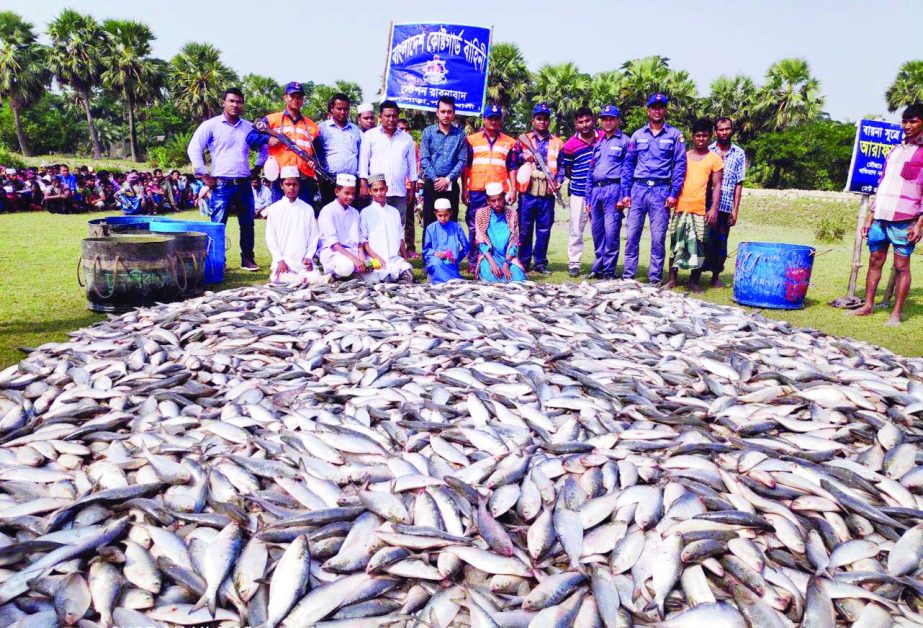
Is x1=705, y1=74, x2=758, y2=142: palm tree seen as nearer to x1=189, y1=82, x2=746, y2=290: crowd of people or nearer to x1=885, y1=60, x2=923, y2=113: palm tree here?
x1=885, y1=60, x2=923, y2=113: palm tree

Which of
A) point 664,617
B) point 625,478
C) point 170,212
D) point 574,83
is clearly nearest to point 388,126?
point 625,478

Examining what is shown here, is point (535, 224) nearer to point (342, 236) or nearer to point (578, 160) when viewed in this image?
point (578, 160)

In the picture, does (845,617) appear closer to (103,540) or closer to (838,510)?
(838,510)

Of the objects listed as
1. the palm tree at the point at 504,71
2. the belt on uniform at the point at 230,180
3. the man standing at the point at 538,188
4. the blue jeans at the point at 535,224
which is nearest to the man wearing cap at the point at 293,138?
the belt on uniform at the point at 230,180

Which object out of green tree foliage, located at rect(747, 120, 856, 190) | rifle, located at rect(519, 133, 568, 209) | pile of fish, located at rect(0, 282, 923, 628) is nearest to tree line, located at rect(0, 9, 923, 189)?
green tree foliage, located at rect(747, 120, 856, 190)

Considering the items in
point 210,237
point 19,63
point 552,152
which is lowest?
point 210,237

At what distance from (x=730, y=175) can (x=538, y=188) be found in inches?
102

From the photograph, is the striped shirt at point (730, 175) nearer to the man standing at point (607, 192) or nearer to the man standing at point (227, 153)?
the man standing at point (607, 192)

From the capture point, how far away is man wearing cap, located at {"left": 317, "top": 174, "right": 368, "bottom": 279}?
716 cm

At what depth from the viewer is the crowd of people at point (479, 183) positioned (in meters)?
7.74

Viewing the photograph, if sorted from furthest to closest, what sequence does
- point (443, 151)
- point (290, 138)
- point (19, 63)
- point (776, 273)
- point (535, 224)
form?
1. point (19, 63)
2. point (535, 224)
3. point (443, 151)
4. point (290, 138)
5. point (776, 273)

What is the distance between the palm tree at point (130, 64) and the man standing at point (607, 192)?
38.5m

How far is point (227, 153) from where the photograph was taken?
7820mm

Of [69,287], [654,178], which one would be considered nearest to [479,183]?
[654,178]
